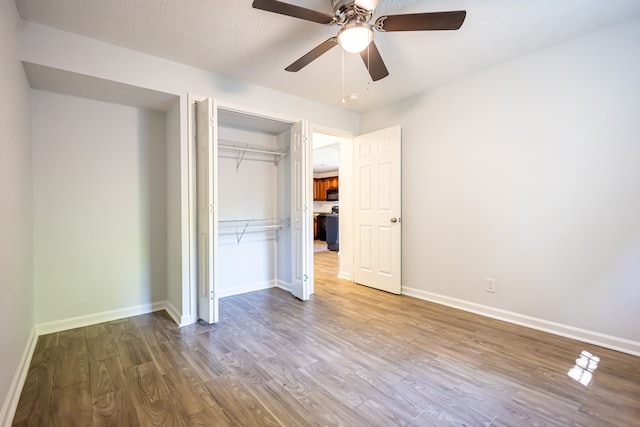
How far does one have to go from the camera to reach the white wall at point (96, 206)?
2.68m

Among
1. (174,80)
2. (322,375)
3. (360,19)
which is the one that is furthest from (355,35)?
(322,375)

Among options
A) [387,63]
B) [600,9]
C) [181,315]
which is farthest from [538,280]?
[181,315]

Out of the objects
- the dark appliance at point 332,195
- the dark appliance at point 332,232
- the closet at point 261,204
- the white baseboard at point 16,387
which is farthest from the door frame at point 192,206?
the dark appliance at point 332,195

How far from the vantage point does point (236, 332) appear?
2676 millimetres

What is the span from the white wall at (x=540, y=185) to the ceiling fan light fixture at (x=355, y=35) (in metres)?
1.81

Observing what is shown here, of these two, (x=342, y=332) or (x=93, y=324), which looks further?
(x=93, y=324)

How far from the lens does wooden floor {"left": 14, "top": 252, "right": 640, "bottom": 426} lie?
1.62 m

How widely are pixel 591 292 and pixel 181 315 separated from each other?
11.7 ft

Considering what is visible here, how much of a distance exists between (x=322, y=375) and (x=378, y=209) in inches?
94.9

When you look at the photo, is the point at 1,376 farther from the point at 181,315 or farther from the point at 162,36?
the point at 162,36

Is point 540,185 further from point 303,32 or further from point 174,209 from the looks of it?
point 174,209

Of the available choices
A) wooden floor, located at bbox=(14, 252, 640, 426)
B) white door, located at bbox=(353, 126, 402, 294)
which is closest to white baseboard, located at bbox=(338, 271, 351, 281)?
white door, located at bbox=(353, 126, 402, 294)

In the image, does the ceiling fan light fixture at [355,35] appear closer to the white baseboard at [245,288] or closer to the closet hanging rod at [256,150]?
Result: the closet hanging rod at [256,150]

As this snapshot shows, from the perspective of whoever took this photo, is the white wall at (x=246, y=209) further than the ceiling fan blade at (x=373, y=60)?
Yes
